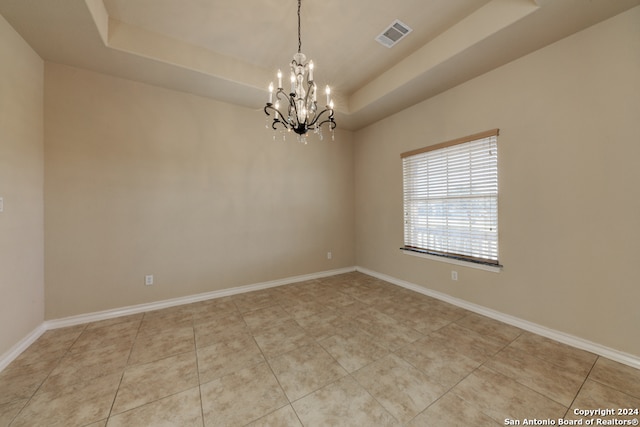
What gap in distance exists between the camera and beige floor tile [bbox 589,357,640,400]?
1645 mm

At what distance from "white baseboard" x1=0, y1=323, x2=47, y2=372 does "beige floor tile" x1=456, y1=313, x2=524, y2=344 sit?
417 cm

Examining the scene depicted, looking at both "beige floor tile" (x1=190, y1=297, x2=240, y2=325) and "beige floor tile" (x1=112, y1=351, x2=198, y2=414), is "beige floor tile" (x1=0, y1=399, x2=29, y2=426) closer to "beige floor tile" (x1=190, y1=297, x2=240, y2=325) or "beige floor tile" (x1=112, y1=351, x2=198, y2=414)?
"beige floor tile" (x1=112, y1=351, x2=198, y2=414)

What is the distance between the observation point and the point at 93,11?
195 cm

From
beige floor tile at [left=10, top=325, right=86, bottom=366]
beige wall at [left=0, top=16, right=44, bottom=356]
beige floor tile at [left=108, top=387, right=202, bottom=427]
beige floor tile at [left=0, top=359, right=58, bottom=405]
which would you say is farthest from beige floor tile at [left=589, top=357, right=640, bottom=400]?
beige wall at [left=0, top=16, right=44, bottom=356]

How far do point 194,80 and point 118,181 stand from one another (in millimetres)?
1549

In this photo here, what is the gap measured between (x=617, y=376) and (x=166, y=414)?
322cm

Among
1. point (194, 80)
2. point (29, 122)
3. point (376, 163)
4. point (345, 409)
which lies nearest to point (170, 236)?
point (29, 122)

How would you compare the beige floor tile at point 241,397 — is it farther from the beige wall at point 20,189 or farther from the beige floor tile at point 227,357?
the beige wall at point 20,189

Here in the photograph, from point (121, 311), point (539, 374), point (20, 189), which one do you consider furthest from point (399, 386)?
point (20, 189)

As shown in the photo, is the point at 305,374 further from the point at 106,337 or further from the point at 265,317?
the point at 106,337

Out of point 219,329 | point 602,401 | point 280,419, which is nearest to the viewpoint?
point 280,419

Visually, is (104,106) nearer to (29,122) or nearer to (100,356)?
(29,122)

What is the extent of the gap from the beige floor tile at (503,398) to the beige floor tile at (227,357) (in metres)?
1.58

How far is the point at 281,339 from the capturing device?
2312mm
